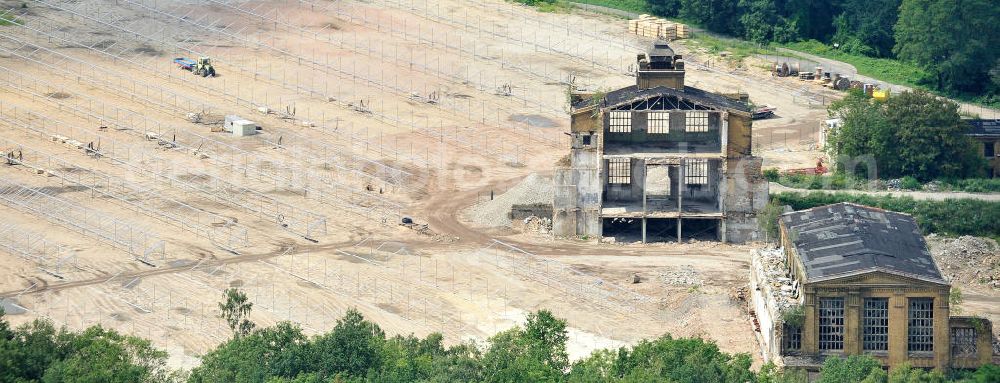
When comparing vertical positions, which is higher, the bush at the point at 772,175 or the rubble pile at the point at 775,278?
the rubble pile at the point at 775,278

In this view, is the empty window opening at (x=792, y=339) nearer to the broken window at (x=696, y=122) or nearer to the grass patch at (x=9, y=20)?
the broken window at (x=696, y=122)

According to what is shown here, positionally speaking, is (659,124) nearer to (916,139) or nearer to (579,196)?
(579,196)

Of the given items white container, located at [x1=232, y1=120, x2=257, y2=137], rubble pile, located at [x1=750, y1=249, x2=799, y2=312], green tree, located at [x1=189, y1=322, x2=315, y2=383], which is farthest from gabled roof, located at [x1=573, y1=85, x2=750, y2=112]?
green tree, located at [x1=189, y1=322, x2=315, y2=383]

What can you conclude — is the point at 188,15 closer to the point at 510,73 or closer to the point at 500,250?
the point at 510,73

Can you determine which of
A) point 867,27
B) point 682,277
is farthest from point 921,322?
point 867,27

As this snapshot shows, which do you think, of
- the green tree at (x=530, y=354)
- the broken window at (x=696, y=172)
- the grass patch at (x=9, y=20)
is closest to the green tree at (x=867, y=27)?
the broken window at (x=696, y=172)

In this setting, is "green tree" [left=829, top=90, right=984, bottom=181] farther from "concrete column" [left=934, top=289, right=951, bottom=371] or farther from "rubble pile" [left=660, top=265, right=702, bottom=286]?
"concrete column" [left=934, top=289, right=951, bottom=371]
